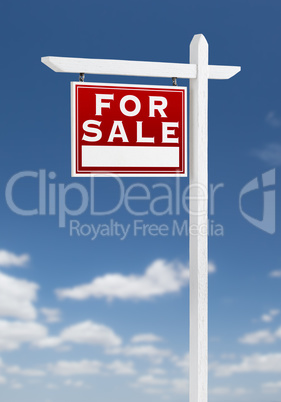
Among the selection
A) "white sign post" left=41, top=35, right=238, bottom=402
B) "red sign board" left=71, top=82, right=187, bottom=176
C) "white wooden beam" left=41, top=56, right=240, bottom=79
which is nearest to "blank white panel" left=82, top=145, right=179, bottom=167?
"red sign board" left=71, top=82, right=187, bottom=176

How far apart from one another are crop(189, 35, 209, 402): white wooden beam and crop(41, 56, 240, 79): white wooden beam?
0.23 ft

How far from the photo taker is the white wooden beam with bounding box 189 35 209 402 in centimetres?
293

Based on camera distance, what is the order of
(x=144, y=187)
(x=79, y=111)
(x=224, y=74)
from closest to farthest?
1. (x=79, y=111)
2. (x=224, y=74)
3. (x=144, y=187)

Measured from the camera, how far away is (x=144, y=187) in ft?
10.6

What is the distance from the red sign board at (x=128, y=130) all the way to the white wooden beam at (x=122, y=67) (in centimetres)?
7

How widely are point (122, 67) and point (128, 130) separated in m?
0.32

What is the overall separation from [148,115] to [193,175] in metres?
0.39

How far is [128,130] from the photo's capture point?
2857 millimetres

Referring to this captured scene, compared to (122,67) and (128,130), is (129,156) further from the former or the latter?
(122,67)

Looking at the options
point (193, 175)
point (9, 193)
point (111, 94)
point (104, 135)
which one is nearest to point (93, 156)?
point (104, 135)

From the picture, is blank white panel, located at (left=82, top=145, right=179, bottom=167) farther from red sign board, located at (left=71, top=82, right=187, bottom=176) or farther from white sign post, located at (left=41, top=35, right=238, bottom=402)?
white sign post, located at (left=41, top=35, right=238, bottom=402)

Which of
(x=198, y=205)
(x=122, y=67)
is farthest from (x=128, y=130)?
(x=198, y=205)

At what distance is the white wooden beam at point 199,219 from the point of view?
9.60 ft

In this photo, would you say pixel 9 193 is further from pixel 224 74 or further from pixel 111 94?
pixel 224 74
